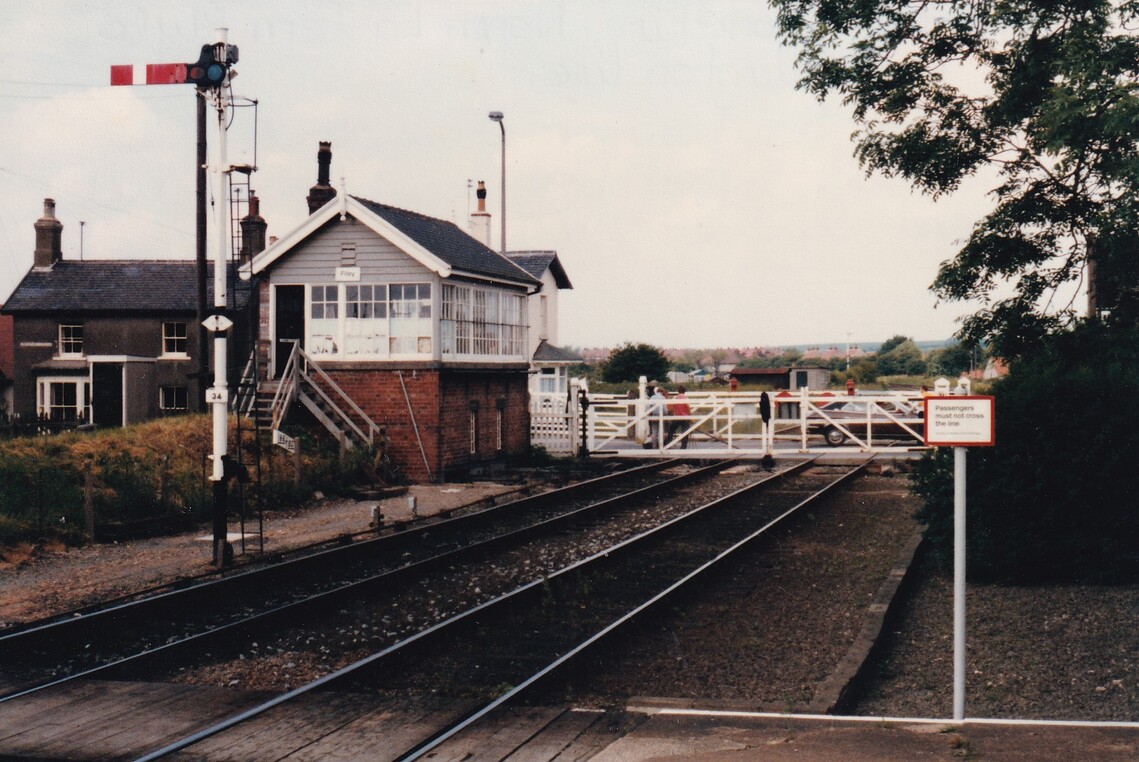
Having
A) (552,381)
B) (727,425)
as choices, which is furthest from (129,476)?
(552,381)

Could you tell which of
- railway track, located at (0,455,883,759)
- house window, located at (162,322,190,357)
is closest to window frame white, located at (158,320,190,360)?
house window, located at (162,322,190,357)

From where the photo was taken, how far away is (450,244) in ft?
85.9

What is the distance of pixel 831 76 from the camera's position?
49.5 feet

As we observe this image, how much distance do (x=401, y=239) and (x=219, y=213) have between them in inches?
403

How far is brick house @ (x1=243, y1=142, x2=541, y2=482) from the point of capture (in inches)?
909

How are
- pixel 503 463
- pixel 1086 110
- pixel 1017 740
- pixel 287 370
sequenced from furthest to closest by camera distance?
pixel 503 463 → pixel 287 370 → pixel 1086 110 → pixel 1017 740

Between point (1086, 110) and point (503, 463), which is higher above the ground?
point (1086, 110)

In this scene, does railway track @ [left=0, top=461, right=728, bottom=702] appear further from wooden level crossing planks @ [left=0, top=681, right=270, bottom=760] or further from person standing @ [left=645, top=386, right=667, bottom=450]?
person standing @ [left=645, top=386, right=667, bottom=450]

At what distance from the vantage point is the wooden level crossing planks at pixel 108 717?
6133 millimetres

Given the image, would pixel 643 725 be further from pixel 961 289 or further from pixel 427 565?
pixel 961 289

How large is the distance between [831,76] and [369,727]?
11.5 meters

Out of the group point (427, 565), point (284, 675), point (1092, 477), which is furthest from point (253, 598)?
point (1092, 477)

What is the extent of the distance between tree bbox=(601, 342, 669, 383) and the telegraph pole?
174 ft

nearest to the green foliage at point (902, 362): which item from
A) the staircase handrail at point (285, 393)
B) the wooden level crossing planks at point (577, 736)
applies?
the staircase handrail at point (285, 393)
